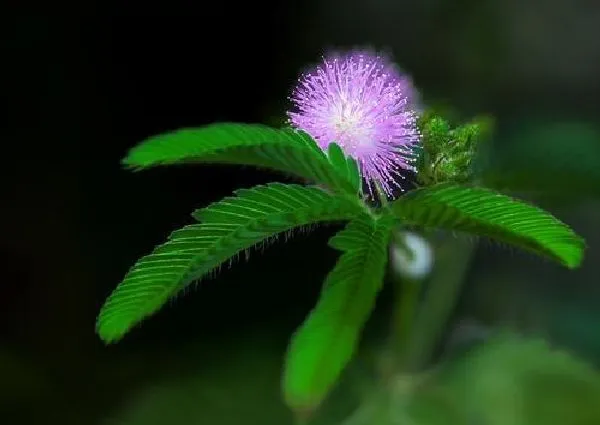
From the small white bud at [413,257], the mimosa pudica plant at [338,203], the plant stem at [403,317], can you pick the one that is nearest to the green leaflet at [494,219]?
the mimosa pudica plant at [338,203]

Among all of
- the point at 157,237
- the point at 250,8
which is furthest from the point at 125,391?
the point at 250,8

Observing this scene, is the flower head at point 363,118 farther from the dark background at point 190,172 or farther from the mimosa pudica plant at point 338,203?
the dark background at point 190,172

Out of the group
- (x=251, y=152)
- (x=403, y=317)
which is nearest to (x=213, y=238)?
(x=251, y=152)

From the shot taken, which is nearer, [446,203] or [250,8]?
[446,203]

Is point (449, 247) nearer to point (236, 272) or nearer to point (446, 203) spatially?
point (236, 272)

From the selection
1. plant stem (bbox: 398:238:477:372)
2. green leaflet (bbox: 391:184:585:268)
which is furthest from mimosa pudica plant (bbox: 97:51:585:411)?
plant stem (bbox: 398:238:477:372)
